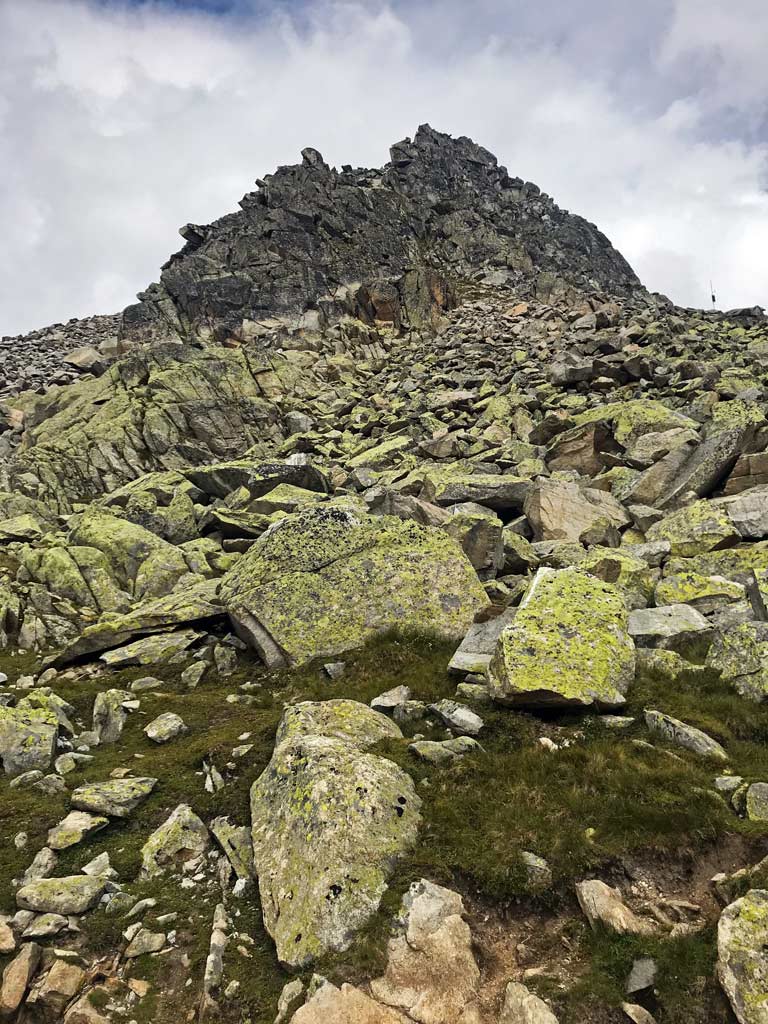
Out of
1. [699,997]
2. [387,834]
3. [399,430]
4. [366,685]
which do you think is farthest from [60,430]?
[699,997]

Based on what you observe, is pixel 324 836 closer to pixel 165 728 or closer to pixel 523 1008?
pixel 523 1008

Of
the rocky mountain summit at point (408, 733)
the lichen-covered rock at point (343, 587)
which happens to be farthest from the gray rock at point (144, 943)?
the lichen-covered rock at point (343, 587)

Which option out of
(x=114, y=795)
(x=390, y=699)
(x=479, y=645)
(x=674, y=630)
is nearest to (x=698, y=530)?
(x=674, y=630)

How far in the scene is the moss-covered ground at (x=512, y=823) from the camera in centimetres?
628

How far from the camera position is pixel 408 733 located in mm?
11070

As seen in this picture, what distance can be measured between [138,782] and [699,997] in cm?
903

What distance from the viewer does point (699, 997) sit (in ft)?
18.4

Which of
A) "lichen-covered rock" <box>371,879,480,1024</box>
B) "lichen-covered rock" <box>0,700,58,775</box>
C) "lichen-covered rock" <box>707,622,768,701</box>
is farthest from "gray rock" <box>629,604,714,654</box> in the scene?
"lichen-covered rock" <box>0,700,58,775</box>

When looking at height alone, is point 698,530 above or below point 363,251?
below

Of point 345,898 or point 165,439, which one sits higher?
point 165,439

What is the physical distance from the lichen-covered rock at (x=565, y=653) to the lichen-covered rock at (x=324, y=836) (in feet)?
10.1

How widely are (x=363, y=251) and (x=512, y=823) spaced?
269 ft

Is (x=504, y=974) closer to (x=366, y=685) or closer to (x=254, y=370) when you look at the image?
(x=366, y=685)

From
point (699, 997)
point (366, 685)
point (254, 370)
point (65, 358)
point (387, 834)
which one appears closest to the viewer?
point (699, 997)
